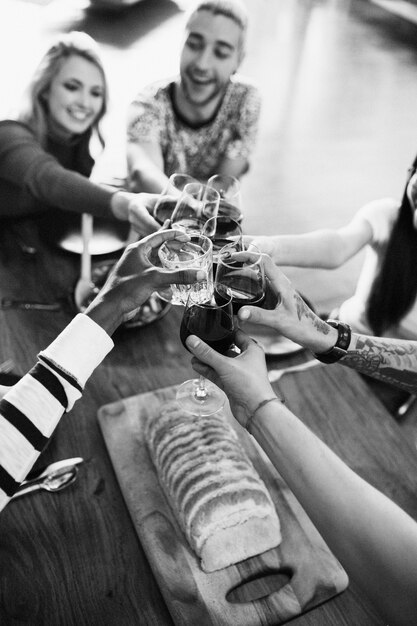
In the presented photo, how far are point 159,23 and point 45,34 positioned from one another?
4.81 feet

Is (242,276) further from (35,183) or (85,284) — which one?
(35,183)

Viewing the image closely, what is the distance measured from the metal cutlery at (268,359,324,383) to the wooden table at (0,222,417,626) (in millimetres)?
18

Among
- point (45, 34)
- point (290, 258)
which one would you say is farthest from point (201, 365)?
point (45, 34)

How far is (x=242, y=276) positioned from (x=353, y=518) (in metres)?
0.58

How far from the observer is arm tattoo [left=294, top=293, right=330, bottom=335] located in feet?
4.47

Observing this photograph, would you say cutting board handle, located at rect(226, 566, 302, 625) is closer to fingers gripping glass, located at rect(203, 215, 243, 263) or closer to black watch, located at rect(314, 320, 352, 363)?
black watch, located at rect(314, 320, 352, 363)

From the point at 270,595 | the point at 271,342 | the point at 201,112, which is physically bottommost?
the point at 270,595

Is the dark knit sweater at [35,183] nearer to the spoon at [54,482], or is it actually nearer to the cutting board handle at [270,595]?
the spoon at [54,482]

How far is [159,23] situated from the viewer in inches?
242

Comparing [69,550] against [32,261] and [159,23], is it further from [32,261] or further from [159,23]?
[159,23]

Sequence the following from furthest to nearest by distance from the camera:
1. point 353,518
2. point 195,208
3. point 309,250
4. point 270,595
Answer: point 309,250, point 195,208, point 270,595, point 353,518

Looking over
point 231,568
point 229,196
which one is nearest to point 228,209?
point 229,196

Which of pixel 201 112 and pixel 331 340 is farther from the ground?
pixel 201 112

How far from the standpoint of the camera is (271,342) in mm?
1671
